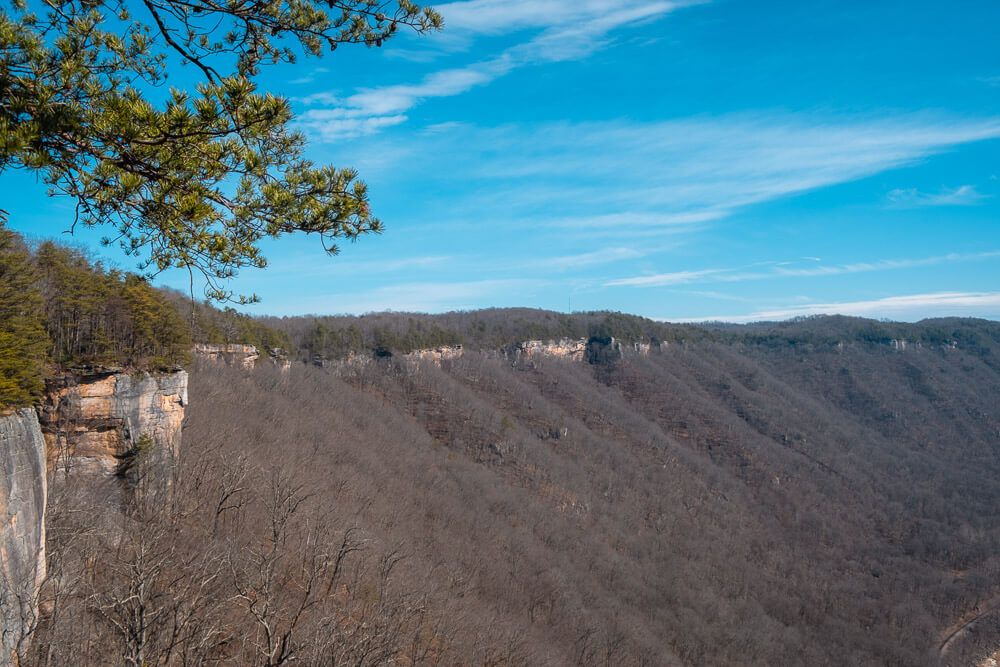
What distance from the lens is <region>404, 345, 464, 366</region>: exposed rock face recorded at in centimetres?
7286

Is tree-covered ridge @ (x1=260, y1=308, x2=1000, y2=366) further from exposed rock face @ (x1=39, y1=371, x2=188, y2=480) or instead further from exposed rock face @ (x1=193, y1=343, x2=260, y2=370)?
exposed rock face @ (x1=39, y1=371, x2=188, y2=480)

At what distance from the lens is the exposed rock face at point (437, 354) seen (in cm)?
7286

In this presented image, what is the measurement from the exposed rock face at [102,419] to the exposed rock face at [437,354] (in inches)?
2058

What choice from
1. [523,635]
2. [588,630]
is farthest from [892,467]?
[523,635]

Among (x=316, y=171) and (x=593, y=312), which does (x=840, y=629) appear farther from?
(x=593, y=312)

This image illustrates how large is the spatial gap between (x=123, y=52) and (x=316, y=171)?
62.9 inches

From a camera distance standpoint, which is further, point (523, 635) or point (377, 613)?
point (523, 635)

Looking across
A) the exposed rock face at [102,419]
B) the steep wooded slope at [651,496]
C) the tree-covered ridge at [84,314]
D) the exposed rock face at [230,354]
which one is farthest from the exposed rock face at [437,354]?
the exposed rock face at [102,419]

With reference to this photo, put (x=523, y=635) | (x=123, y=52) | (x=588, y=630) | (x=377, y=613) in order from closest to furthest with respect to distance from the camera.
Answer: (x=123, y=52) → (x=377, y=613) → (x=523, y=635) → (x=588, y=630)

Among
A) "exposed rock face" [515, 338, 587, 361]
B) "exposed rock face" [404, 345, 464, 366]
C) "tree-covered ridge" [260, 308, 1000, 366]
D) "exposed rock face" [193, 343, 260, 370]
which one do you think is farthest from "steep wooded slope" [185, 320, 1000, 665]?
"tree-covered ridge" [260, 308, 1000, 366]

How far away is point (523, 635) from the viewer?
2756 centimetres

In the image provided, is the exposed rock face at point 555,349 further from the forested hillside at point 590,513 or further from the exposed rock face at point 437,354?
the exposed rock face at point 437,354

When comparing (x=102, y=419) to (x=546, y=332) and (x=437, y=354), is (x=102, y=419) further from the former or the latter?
(x=546, y=332)

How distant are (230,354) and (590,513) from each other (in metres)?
34.9
